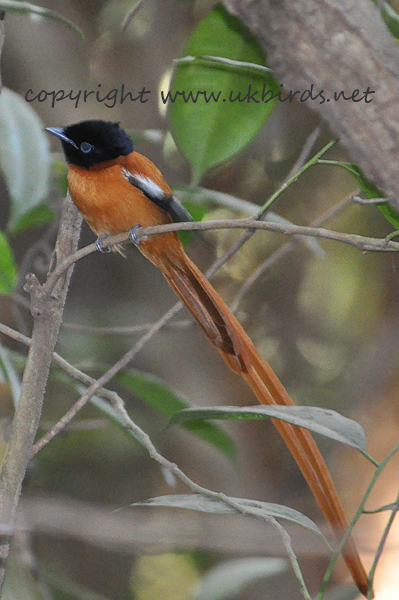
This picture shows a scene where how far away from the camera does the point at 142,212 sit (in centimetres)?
77

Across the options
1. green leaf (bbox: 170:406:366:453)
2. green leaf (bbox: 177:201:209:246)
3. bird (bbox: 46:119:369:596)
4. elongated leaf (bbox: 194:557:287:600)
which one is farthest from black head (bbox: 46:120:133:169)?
elongated leaf (bbox: 194:557:287:600)

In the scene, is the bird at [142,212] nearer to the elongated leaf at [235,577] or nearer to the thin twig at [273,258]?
the thin twig at [273,258]

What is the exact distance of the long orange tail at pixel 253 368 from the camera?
632mm

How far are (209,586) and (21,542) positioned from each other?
0.32m

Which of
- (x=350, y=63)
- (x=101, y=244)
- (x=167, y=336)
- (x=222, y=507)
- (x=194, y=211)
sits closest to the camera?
(x=350, y=63)

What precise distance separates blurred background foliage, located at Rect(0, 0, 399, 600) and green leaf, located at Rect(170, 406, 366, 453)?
32 cm

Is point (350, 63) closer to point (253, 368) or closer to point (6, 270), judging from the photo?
point (253, 368)

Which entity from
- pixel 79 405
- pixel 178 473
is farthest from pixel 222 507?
pixel 79 405

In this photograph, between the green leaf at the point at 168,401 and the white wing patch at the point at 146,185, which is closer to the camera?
the white wing patch at the point at 146,185

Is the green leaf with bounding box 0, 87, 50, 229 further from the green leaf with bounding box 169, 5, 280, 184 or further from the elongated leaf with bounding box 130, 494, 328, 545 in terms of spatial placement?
the elongated leaf with bounding box 130, 494, 328, 545

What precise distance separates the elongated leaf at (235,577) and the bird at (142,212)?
0.80 ft

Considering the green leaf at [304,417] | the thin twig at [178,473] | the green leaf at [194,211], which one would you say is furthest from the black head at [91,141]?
the green leaf at [304,417]

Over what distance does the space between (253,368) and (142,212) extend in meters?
0.25

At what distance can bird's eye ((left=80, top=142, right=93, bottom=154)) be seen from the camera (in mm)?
750
